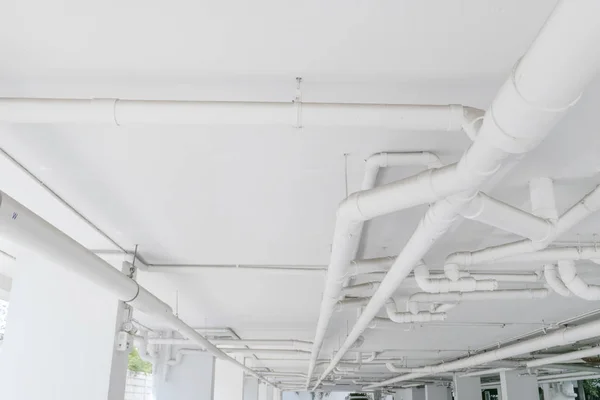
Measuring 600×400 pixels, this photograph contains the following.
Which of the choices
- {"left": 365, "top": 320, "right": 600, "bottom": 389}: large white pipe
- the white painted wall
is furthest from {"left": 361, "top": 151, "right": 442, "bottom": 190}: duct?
the white painted wall

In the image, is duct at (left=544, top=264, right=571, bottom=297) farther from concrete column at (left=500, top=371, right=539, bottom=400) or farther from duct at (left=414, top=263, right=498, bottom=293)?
concrete column at (left=500, top=371, right=539, bottom=400)

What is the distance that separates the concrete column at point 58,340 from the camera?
17.9 feet

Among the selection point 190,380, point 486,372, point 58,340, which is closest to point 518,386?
point 486,372

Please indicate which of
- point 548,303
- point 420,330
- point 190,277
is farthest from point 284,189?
point 420,330

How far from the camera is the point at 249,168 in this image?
12.3ft

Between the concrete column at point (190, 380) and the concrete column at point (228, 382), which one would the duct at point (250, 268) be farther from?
the concrete column at point (228, 382)

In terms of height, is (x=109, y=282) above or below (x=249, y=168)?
below

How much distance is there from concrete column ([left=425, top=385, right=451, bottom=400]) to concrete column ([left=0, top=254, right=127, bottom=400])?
17.6 m

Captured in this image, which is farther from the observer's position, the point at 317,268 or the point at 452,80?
the point at 317,268

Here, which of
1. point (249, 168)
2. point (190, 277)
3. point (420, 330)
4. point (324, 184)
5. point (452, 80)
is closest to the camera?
point (452, 80)

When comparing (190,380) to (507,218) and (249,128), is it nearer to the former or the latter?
(249,128)

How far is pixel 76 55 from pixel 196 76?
566mm

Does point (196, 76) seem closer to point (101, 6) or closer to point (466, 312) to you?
point (101, 6)

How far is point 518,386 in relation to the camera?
13805mm
